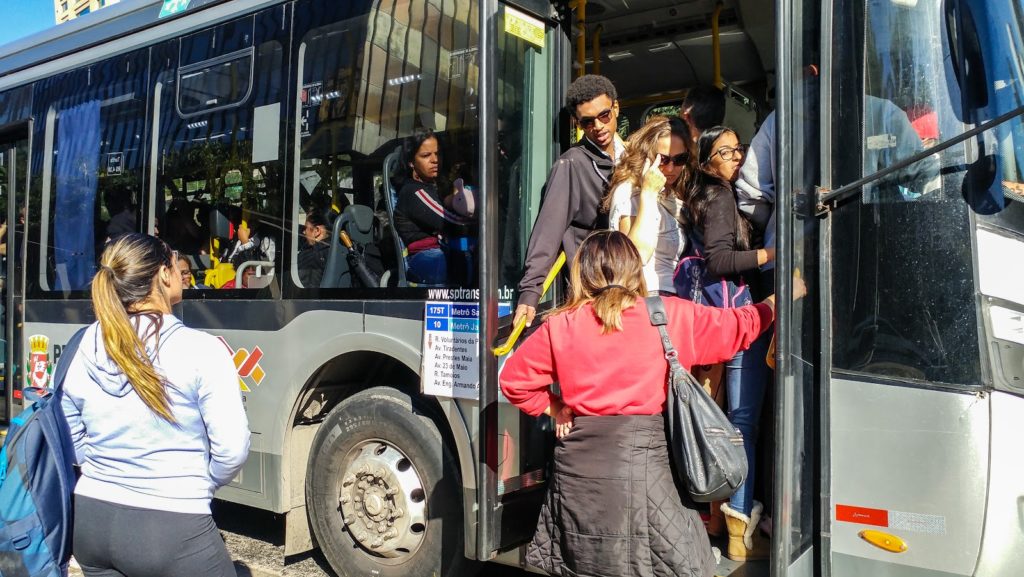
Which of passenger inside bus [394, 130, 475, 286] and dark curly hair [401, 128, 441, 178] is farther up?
dark curly hair [401, 128, 441, 178]

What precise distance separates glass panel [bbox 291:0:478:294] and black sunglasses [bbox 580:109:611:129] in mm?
514

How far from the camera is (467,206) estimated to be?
3990mm

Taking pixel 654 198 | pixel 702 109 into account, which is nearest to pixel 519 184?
pixel 654 198

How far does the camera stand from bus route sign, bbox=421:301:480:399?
12.6ft

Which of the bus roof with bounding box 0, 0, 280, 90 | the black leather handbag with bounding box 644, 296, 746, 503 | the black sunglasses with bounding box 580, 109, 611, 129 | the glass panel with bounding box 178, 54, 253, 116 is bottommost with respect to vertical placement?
the black leather handbag with bounding box 644, 296, 746, 503

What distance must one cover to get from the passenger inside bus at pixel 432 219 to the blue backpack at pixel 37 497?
1817 mm

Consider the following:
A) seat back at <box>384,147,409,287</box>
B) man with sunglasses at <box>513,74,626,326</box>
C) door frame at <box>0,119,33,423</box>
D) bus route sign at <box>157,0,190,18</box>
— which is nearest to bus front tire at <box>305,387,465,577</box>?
seat back at <box>384,147,409,287</box>

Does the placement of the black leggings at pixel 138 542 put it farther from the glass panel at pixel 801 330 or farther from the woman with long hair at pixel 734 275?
the woman with long hair at pixel 734 275

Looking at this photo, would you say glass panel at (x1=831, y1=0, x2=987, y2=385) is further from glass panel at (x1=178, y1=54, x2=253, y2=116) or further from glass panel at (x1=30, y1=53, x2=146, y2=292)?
glass panel at (x1=30, y1=53, x2=146, y2=292)

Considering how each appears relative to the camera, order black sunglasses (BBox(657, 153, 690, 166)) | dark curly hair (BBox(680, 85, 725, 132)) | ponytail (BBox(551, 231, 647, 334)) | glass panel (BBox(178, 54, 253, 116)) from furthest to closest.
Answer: glass panel (BBox(178, 54, 253, 116)), dark curly hair (BBox(680, 85, 725, 132)), black sunglasses (BBox(657, 153, 690, 166)), ponytail (BBox(551, 231, 647, 334))

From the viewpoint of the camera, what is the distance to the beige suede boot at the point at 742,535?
344 cm

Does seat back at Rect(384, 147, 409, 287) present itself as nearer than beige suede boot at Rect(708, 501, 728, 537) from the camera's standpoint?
No

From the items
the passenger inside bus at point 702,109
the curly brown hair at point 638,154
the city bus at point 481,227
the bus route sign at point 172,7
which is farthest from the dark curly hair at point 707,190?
the bus route sign at point 172,7

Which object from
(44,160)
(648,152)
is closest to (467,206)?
(648,152)
